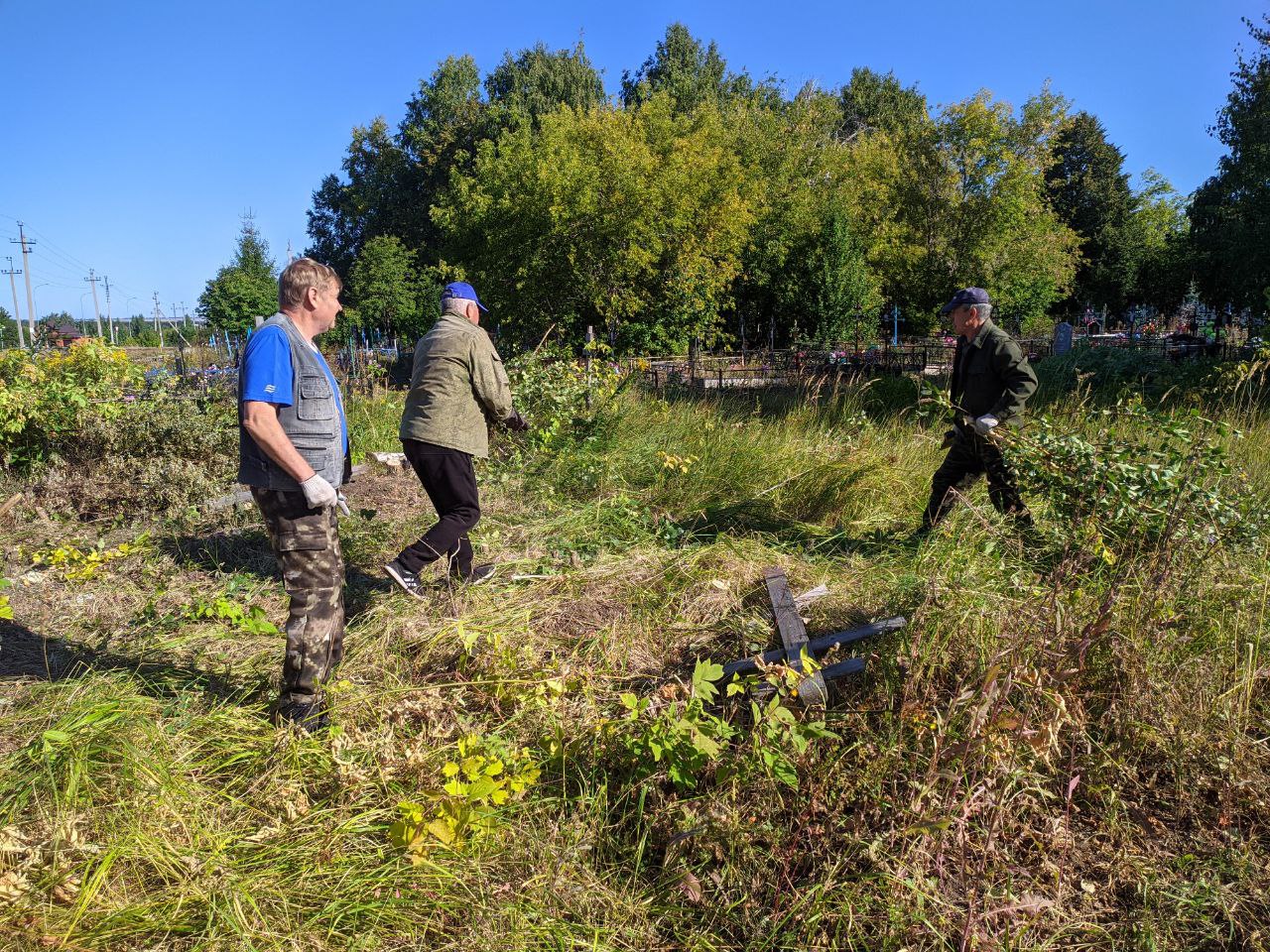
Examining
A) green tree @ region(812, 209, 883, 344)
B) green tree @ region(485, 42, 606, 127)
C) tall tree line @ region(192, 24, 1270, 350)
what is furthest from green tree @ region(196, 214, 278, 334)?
green tree @ region(812, 209, 883, 344)

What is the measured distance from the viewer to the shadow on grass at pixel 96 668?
306 centimetres

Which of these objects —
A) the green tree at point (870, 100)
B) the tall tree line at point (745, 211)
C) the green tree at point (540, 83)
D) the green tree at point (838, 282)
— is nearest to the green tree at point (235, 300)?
the tall tree line at point (745, 211)

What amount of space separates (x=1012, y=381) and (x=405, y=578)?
10.9 ft

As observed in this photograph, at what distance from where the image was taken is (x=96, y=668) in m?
3.26

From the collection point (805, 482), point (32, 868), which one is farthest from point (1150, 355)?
point (32, 868)

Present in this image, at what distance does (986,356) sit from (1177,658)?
6.64ft

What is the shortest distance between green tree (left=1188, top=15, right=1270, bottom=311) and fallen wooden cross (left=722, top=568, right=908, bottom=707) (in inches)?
815

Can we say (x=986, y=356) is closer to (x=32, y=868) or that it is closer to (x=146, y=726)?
(x=146, y=726)

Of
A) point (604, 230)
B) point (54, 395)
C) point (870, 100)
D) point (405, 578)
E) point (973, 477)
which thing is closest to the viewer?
point (405, 578)

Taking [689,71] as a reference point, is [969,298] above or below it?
below

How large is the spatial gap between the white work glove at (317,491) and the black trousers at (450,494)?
1149 mm

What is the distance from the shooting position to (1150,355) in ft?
41.5

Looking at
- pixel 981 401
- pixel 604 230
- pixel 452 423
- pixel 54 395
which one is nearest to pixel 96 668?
pixel 452 423

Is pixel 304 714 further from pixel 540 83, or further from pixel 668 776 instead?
pixel 540 83
